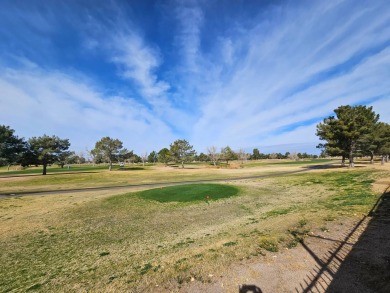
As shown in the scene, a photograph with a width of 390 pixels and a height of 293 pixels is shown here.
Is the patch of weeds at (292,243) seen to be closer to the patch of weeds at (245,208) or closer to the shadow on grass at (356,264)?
the shadow on grass at (356,264)

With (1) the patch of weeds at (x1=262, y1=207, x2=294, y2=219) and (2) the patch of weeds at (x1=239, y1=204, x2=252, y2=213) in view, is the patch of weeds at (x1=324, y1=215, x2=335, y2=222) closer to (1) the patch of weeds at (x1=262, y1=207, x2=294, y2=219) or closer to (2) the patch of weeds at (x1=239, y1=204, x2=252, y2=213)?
(1) the patch of weeds at (x1=262, y1=207, x2=294, y2=219)

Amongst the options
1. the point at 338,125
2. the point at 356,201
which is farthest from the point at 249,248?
the point at 338,125

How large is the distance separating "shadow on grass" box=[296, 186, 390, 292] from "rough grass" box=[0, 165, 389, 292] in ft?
5.90

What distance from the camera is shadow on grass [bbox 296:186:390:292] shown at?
640 centimetres

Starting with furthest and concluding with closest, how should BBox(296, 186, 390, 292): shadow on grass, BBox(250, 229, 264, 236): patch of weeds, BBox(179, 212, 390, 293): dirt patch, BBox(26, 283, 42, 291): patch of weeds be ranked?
BBox(250, 229, 264, 236): patch of weeds
BBox(26, 283, 42, 291): patch of weeds
BBox(179, 212, 390, 293): dirt patch
BBox(296, 186, 390, 292): shadow on grass

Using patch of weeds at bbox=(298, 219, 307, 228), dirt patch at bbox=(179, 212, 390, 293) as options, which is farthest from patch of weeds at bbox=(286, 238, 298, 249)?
patch of weeds at bbox=(298, 219, 307, 228)

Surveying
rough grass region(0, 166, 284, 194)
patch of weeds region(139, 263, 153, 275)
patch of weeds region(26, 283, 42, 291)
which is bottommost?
patch of weeds region(26, 283, 42, 291)

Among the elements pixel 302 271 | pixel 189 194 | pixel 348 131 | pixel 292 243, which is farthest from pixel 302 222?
pixel 348 131

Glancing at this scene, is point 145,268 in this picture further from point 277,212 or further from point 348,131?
point 348,131

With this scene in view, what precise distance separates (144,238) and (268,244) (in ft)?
22.5

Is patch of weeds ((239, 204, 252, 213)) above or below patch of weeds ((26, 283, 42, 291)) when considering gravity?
above

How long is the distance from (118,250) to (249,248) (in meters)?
6.42

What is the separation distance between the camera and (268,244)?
9.73 metres

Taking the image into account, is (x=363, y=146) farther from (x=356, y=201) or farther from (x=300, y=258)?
(x=300, y=258)
